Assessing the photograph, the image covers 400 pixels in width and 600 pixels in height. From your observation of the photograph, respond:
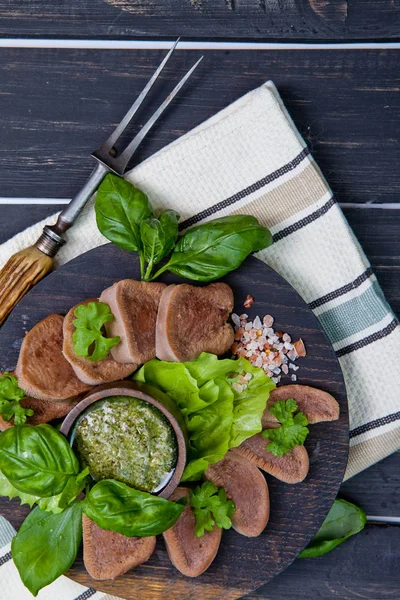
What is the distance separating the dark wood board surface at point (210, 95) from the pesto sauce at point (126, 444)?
2.90 feet

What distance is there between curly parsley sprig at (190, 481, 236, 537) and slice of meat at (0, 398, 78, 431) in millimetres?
461

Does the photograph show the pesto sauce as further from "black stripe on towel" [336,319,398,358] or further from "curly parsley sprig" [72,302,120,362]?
"black stripe on towel" [336,319,398,358]

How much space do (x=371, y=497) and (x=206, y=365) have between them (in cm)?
87

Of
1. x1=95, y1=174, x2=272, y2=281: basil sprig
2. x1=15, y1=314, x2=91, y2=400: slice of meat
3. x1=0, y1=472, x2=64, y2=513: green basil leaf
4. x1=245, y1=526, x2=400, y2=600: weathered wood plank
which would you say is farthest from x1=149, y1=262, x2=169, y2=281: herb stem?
x1=245, y1=526, x2=400, y2=600: weathered wood plank

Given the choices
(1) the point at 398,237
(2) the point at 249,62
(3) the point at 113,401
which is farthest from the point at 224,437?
(2) the point at 249,62

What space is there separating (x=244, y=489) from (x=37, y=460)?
2.14ft

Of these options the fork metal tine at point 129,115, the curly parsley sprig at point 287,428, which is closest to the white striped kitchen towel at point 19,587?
the curly parsley sprig at point 287,428

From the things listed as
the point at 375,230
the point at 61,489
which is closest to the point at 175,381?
the point at 61,489

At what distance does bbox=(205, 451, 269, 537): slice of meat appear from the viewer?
6.56ft

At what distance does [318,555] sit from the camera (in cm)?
225

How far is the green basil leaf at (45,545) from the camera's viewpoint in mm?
1865

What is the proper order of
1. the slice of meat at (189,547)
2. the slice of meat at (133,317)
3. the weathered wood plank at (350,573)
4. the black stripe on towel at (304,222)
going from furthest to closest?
1. the weathered wood plank at (350,573)
2. the black stripe on towel at (304,222)
3. the slice of meat at (189,547)
4. the slice of meat at (133,317)

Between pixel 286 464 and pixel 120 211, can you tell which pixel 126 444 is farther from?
pixel 120 211

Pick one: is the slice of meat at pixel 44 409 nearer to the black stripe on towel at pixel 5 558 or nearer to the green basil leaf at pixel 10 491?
the green basil leaf at pixel 10 491
